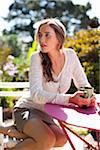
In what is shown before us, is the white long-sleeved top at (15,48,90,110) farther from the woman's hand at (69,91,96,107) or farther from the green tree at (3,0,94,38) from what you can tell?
the green tree at (3,0,94,38)

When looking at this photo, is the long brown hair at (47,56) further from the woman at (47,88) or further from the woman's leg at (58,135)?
the woman's leg at (58,135)

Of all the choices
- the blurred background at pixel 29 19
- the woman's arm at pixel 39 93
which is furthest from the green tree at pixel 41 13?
the woman's arm at pixel 39 93

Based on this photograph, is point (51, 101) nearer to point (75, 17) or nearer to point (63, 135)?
point (63, 135)

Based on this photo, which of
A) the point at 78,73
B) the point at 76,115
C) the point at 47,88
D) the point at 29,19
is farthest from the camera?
the point at 29,19

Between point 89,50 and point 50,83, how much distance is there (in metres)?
5.15

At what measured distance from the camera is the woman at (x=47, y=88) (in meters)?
2.59

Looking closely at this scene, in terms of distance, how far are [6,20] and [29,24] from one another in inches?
28.8

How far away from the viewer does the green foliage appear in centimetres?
746

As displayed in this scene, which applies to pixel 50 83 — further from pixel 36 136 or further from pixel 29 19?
pixel 29 19

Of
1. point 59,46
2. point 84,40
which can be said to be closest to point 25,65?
A: point 84,40

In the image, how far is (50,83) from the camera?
9.04ft

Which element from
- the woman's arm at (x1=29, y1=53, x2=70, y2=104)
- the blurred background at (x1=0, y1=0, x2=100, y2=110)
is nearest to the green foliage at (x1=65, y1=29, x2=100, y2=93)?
the blurred background at (x1=0, y1=0, x2=100, y2=110)

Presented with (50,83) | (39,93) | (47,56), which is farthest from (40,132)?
(47,56)

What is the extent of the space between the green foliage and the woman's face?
4.65m
